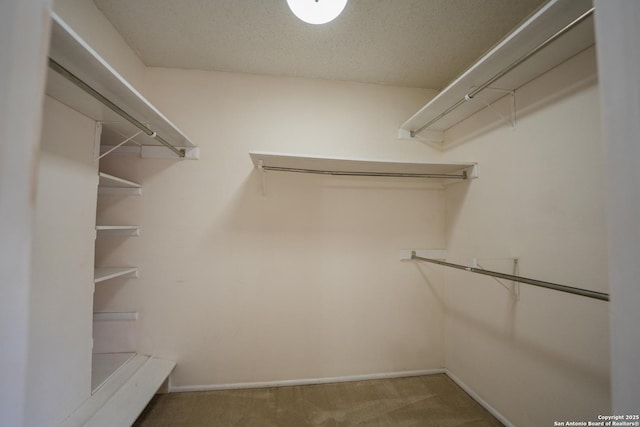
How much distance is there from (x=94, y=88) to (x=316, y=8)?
A: 1.12 metres

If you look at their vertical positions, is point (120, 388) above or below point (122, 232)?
below

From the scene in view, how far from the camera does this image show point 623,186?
349mm

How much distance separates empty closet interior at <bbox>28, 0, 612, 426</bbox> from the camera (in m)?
1.08

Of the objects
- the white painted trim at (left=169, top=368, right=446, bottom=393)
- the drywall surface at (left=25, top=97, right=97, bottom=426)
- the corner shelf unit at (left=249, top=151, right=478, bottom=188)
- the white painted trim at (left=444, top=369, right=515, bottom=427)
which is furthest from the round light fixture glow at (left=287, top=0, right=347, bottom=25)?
the white painted trim at (left=444, top=369, right=515, bottom=427)

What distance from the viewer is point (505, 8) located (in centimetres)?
128

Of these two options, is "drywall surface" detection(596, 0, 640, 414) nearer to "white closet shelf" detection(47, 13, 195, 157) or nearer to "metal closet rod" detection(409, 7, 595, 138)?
"metal closet rod" detection(409, 7, 595, 138)

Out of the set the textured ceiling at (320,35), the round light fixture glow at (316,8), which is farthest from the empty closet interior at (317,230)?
the round light fixture glow at (316,8)

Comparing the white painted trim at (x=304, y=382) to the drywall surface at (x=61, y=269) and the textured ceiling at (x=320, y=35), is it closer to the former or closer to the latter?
the drywall surface at (x=61, y=269)

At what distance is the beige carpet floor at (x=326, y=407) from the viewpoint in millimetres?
1412

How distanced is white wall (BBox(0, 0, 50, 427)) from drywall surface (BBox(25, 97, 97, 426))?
1.04m

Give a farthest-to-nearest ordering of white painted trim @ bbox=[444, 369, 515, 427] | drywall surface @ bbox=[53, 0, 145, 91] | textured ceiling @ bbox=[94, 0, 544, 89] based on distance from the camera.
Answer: white painted trim @ bbox=[444, 369, 515, 427] → textured ceiling @ bbox=[94, 0, 544, 89] → drywall surface @ bbox=[53, 0, 145, 91]

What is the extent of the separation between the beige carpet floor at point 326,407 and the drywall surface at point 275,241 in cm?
11

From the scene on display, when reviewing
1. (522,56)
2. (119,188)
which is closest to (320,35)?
(522,56)

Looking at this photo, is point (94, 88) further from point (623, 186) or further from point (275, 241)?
point (623, 186)
